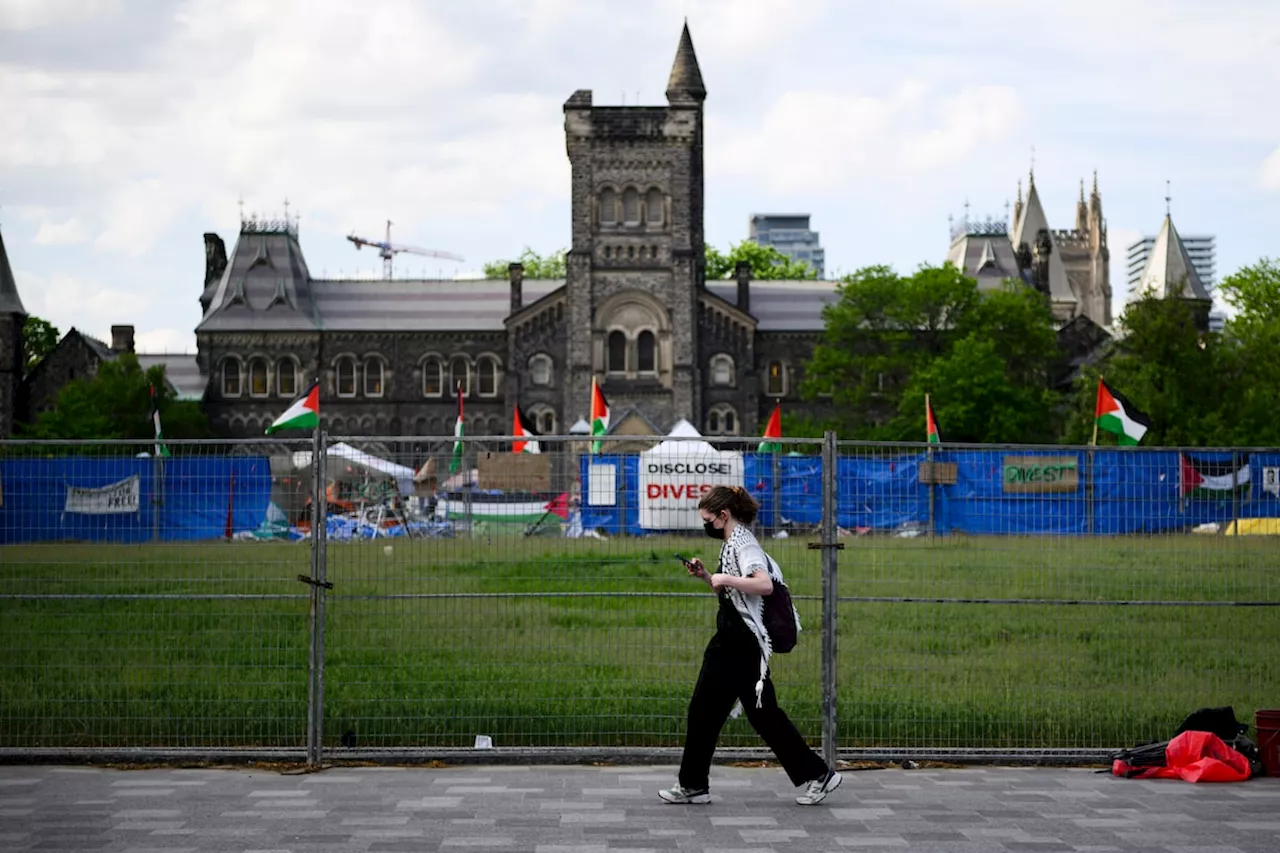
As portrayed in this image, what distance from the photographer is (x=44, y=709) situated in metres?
11.3

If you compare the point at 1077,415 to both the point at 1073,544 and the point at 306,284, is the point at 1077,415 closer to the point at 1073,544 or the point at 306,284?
the point at 306,284

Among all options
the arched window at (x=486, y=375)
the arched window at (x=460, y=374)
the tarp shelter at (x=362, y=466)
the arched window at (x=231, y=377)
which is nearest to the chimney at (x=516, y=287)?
the arched window at (x=486, y=375)

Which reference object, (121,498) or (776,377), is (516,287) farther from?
A: (121,498)

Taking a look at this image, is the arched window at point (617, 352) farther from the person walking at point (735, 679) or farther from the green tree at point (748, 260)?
the person walking at point (735, 679)

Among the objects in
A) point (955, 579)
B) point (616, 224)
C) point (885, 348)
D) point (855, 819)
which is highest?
point (616, 224)

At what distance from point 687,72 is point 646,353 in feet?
47.5

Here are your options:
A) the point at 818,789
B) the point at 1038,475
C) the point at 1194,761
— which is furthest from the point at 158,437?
the point at 1194,761

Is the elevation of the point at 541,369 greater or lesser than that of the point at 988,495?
greater

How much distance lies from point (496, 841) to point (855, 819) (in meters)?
1.97

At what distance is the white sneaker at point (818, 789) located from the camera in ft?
30.1

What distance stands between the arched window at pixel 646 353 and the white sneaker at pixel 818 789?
65338 millimetres

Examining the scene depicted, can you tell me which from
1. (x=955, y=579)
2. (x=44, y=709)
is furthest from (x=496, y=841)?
(x=44, y=709)

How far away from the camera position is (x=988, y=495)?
1059cm

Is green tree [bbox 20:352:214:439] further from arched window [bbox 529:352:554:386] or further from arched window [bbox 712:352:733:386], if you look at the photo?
arched window [bbox 712:352:733:386]
